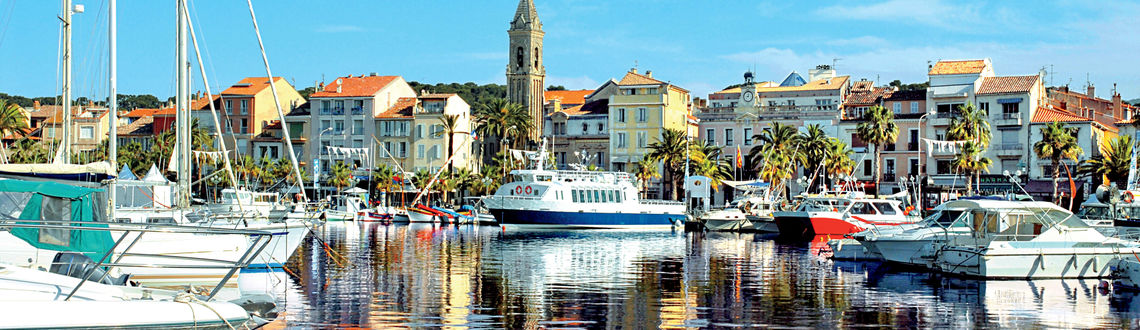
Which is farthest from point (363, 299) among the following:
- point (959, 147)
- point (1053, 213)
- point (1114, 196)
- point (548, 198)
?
point (959, 147)

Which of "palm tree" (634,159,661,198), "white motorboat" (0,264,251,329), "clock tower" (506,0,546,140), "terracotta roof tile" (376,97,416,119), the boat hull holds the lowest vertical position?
the boat hull

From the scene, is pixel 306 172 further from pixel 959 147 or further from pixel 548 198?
pixel 959 147

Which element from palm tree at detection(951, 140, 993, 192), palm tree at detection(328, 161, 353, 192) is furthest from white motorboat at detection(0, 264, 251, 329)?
palm tree at detection(328, 161, 353, 192)

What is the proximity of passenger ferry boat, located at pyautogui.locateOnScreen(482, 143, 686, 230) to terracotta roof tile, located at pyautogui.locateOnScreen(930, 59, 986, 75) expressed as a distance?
25905 mm

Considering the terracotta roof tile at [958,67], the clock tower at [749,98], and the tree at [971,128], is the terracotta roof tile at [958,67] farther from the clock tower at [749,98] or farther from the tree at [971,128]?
the clock tower at [749,98]

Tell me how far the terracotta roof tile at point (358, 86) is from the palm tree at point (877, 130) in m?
42.9

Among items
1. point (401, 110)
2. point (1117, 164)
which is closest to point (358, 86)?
point (401, 110)

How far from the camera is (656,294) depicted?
27969 mm

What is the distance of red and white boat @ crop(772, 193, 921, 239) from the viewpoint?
57062 millimetres

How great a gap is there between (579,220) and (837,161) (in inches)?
817

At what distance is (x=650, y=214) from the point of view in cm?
7144

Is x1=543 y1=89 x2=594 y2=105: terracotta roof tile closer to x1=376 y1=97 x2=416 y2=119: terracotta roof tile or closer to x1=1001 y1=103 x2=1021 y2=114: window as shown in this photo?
x1=376 y1=97 x2=416 y2=119: terracotta roof tile

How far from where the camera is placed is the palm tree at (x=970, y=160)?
249ft

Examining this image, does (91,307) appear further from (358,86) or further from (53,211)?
(358,86)
